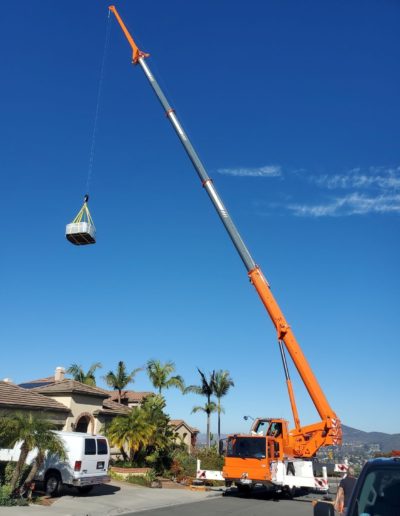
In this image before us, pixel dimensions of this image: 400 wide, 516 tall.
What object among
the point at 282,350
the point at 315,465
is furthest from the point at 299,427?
the point at 282,350

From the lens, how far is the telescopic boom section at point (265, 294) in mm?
19438

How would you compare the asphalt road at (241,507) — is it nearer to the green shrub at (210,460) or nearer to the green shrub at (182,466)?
the green shrub at (182,466)

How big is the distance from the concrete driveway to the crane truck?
2.15 metres

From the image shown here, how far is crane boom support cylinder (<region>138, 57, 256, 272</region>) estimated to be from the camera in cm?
2138

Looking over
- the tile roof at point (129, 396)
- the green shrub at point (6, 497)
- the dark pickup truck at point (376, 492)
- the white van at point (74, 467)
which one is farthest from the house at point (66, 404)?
the dark pickup truck at point (376, 492)

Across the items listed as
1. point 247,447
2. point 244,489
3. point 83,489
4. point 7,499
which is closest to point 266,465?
point 247,447

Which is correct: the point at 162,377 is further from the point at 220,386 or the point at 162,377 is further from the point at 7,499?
the point at 7,499

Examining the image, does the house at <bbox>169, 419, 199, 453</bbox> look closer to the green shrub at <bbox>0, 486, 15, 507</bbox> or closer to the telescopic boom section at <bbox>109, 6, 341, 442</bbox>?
the telescopic boom section at <bbox>109, 6, 341, 442</bbox>

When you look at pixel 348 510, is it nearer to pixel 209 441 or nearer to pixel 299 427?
pixel 299 427

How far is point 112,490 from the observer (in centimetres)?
1881

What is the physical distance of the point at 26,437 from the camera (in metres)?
14.2

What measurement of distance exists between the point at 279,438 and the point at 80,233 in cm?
1137

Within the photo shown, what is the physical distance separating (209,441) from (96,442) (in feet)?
114

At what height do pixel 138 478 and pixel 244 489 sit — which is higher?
pixel 138 478
